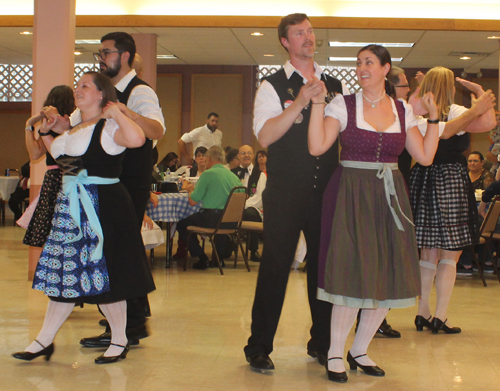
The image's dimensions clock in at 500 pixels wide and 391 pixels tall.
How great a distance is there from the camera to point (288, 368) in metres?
2.70

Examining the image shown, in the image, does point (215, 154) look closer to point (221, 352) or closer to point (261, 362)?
point (221, 352)

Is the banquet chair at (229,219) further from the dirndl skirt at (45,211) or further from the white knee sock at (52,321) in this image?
the white knee sock at (52,321)

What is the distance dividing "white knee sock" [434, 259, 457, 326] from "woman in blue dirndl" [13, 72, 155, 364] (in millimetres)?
1667

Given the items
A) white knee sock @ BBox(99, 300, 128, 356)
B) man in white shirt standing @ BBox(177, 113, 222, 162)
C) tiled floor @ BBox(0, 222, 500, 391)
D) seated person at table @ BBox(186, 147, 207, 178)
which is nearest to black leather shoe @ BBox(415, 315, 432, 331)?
tiled floor @ BBox(0, 222, 500, 391)

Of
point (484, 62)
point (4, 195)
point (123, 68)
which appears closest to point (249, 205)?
point (123, 68)

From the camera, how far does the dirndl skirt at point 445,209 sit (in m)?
3.36

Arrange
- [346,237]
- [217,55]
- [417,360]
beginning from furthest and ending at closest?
[217,55], [417,360], [346,237]

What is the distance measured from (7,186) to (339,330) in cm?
855

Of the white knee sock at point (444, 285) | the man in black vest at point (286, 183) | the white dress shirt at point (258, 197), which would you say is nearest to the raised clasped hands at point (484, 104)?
the man in black vest at point (286, 183)

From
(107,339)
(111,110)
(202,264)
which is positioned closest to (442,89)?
(111,110)

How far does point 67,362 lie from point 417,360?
5.34 ft

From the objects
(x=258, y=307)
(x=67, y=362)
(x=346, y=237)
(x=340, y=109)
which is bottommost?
(x=67, y=362)

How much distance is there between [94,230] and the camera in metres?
2.61

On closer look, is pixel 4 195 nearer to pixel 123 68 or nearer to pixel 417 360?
pixel 123 68
